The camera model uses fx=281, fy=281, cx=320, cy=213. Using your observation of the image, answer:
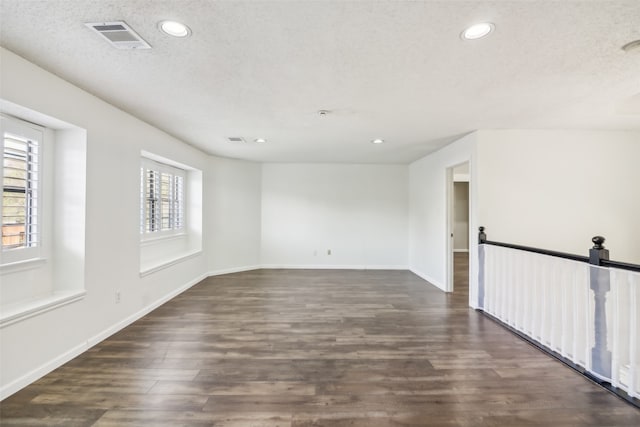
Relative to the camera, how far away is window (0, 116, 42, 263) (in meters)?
2.17

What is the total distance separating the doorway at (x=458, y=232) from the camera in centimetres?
473

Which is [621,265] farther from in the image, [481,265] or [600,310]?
[481,265]

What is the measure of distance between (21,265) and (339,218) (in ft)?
17.2

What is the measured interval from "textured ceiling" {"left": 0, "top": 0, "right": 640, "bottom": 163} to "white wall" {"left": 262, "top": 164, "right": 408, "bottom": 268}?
10.1 feet

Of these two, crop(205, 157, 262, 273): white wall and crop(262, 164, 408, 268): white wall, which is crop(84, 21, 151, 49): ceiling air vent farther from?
crop(262, 164, 408, 268): white wall

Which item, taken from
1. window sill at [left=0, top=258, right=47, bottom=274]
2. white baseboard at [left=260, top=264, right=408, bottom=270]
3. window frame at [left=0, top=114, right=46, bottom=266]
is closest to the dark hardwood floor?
window sill at [left=0, top=258, right=47, bottom=274]

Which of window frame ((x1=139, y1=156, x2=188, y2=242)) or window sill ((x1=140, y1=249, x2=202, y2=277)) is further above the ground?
window frame ((x1=139, y1=156, x2=188, y2=242))

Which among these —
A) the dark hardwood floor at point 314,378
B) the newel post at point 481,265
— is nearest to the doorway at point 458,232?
the newel post at point 481,265

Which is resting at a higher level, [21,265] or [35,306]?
[21,265]

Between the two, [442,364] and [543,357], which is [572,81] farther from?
[442,364]

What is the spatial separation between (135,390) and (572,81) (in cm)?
423

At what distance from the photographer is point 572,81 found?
2.35 meters

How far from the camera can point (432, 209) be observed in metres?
5.27

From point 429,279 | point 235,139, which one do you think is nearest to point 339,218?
point 429,279
